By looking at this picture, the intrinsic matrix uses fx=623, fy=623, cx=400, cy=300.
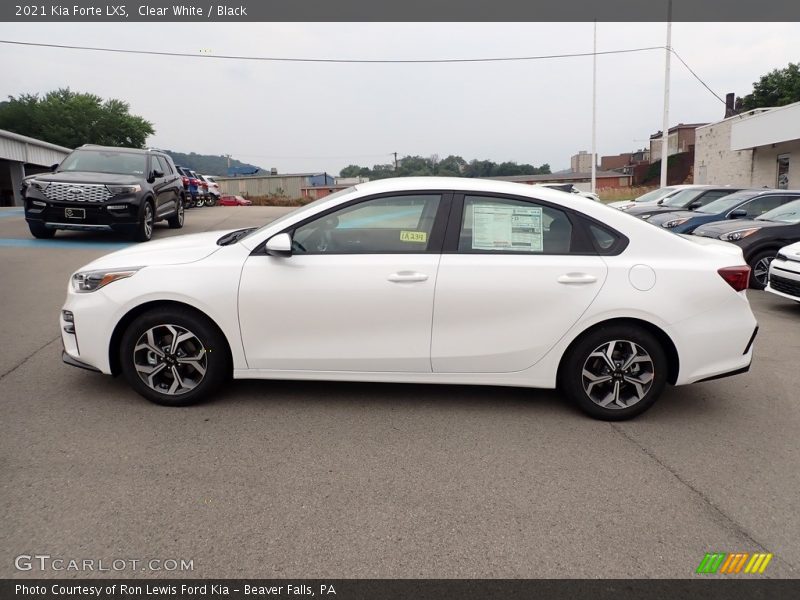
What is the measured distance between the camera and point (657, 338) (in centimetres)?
419

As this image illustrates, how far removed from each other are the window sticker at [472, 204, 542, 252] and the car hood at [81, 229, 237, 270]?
1806 mm

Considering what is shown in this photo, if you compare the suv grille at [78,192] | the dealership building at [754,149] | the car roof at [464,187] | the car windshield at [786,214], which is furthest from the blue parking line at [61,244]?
the dealership building at [754,149]

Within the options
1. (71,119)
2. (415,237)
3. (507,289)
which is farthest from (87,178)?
(71,119)

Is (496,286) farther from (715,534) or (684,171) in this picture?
(684,171)

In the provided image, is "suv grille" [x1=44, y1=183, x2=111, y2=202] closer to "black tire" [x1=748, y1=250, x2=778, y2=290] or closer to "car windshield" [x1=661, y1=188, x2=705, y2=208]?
"black tire" [x1=748, y1=250, x2=778, y2=290]

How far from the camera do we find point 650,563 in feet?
8.82

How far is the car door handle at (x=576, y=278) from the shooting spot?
161 inches

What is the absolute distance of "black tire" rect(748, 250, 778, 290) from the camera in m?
9.59

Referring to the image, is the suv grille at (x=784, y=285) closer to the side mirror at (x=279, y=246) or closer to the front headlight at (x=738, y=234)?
the front headlight at (x=738, y=234)

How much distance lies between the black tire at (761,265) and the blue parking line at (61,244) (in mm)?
10911

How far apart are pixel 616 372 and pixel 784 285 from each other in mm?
5061

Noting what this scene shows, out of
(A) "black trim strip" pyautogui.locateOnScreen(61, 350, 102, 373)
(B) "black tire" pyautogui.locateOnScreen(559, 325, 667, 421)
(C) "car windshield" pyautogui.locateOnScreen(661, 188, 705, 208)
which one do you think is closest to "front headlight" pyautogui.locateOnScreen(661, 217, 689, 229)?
(C) "car windshield" pyautogui.locateOnScreen(661, 188, 705, 208)

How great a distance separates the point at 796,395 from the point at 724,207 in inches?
390

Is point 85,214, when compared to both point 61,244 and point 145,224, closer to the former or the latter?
point 145,224
